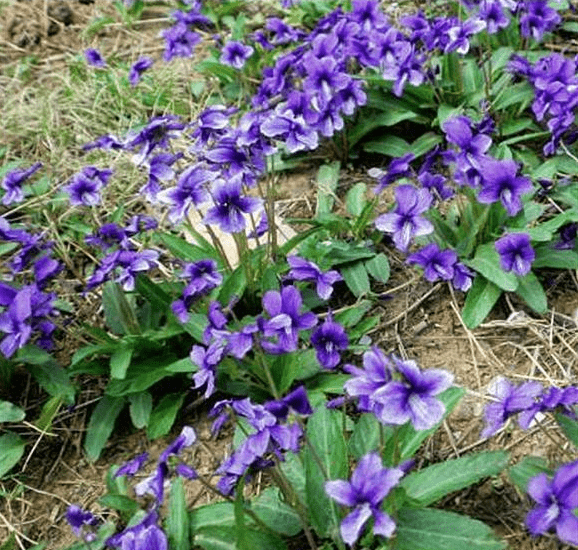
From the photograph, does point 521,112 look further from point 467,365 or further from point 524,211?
point 467,365

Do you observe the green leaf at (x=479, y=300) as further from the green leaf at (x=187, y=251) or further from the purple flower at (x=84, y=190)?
the purple flower at (x=84, y=190)

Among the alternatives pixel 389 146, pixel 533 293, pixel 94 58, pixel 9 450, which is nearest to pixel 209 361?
pixel 9 450

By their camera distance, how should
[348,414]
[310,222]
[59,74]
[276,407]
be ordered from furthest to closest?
[59,74] < [310,222] < [348,414] < [276,407]

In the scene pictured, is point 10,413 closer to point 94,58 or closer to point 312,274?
point 312,274

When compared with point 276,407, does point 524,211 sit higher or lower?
lower

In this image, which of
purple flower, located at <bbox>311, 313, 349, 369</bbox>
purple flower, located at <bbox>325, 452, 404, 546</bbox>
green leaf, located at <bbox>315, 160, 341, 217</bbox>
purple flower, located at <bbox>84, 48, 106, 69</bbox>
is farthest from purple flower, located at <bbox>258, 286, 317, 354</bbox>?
purple flower, located at <bbox>84, 48, 106, 69</bbox>

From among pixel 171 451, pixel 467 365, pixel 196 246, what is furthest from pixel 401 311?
pixel 171 451

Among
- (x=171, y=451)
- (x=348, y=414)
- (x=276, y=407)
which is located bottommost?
(x=348, y=414)

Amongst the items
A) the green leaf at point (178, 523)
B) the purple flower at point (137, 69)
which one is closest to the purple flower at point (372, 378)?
the green leaf at point (178, 523)

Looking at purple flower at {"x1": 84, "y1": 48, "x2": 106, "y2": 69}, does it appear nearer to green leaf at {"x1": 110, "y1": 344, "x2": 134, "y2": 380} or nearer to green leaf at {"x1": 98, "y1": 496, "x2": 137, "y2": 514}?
green leaf at {"x1": 110, "y1": 344, "x2": 134, "y2": 380}
